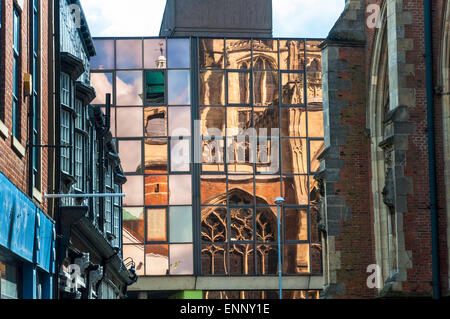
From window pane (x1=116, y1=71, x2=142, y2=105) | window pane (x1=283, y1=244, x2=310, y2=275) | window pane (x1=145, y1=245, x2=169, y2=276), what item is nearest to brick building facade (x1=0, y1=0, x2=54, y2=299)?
window pane (x1=145, y1=245, x2=169, y2=276)

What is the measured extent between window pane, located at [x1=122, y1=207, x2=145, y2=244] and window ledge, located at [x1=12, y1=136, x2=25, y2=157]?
31593 millimetres

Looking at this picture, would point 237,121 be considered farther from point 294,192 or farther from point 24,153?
point 24,153

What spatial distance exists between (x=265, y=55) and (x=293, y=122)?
3.66 m

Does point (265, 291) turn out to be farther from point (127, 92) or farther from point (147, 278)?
point (127, 92)

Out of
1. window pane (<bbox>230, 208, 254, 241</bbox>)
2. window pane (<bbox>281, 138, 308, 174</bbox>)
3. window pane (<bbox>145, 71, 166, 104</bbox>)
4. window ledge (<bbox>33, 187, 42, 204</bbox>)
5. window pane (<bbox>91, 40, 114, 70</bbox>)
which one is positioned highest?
window pane (<bbox>91, 40, 114, 70</bbox>)

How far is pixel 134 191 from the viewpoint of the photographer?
49.9 metres

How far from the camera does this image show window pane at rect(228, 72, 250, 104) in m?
50.7

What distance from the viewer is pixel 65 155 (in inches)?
950

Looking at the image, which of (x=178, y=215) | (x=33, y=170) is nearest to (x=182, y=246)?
(x=178, y=215)

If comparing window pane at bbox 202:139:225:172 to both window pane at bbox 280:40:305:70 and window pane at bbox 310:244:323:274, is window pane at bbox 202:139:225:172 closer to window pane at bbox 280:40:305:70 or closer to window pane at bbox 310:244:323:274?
window pane at bbox 280:40:305:70

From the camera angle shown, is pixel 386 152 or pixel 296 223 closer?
pixel 386 152

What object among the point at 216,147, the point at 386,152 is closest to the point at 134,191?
the point at 216,147

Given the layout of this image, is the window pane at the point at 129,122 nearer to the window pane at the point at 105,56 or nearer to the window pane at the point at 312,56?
the window pane at the point at 105,56

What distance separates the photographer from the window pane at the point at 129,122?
165 ft
